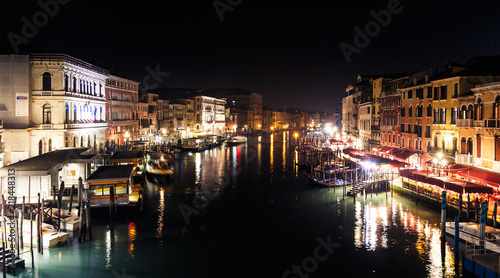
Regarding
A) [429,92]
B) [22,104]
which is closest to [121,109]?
[22,104]

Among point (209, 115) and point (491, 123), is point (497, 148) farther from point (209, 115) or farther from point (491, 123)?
point (209, 115)

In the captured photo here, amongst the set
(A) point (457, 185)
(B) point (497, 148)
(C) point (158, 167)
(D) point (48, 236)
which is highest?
(B) point (497, 148)

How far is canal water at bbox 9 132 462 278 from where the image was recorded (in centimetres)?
1502

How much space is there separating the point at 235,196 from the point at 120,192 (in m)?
8.51

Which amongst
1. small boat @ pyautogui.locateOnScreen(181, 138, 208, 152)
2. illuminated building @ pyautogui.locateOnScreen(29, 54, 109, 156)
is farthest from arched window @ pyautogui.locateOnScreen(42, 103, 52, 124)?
small boat @ pyautogui.locateOnScreen(181, 138, 208, 152)

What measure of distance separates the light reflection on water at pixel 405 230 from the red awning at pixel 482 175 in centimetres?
380

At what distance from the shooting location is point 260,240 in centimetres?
1825

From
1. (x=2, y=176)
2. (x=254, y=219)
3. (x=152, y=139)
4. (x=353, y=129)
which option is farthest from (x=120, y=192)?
(x=353, y=129)

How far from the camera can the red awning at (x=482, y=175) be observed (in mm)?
20625

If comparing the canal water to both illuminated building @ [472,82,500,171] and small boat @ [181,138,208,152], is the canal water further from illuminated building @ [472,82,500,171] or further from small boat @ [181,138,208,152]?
small boat @ [181,138,208,152]

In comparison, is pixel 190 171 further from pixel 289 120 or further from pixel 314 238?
pixel 289 120

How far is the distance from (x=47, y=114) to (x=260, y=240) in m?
19.3

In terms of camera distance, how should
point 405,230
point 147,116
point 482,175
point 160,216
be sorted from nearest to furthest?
point 405,230
point 482,175
point 160,216
point 147,116

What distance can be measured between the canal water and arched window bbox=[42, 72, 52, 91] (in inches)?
395
